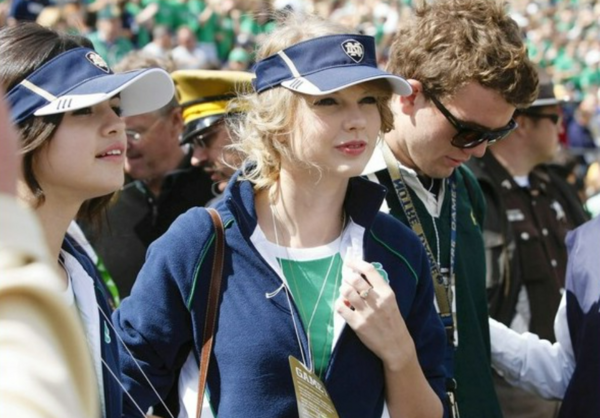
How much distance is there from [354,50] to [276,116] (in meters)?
0.30

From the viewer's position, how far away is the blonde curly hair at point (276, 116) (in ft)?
9.84

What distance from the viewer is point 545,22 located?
28438mm

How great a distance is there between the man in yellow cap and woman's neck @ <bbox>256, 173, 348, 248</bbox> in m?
1.75

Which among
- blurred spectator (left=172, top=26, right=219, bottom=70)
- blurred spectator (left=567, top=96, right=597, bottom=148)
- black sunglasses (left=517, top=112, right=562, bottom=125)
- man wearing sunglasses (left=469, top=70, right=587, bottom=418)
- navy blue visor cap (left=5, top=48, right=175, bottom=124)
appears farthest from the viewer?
blurred spectator (left=567, top=96, right=597, bottom=148)

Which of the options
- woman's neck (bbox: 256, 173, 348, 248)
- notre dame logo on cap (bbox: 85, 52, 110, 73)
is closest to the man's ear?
woman's neck (bbox: 256, 173, 348, 248)

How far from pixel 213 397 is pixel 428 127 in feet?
4.32

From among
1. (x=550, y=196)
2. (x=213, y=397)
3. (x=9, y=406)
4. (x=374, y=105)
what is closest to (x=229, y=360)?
(x=213, y=397)

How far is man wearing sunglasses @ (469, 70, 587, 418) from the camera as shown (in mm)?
4793

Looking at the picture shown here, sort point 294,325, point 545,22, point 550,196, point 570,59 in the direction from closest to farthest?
point 294,325
point 550,196
point 570,59
point 545,22

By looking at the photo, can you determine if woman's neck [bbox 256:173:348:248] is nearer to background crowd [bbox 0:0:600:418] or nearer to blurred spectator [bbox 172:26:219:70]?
background crowd [bbox 0:0:600:418]

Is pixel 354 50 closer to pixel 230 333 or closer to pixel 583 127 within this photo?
pixel 230 333

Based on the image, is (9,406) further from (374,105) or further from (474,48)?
(474,48)

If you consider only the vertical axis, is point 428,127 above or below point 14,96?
below

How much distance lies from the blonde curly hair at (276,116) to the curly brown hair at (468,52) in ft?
1.81
